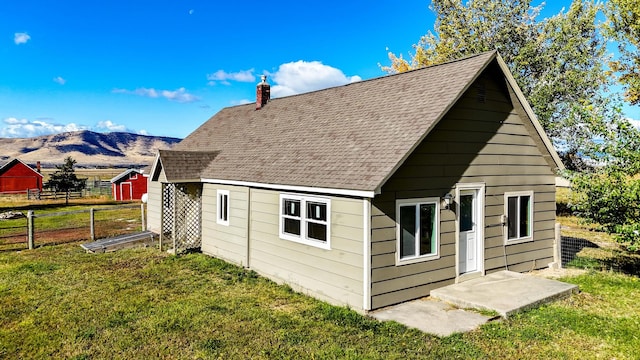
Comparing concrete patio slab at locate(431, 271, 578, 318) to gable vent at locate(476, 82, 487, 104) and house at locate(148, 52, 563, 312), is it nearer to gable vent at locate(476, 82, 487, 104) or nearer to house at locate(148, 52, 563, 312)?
house at locate(148, 52, 563, 312)

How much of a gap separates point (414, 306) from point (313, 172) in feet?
11.8

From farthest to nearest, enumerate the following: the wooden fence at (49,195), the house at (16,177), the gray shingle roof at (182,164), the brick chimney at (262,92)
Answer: the house at (16,177) < the wooden fence at (49,195) < the brick chimney at (262,92) < the gray shingle roof at (182,164)

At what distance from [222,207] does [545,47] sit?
66.3 feet

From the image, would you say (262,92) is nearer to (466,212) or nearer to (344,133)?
(344,133)

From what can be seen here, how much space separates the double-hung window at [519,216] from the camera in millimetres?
10777

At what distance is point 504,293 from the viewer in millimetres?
8617

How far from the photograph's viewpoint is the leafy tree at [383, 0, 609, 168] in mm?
21219

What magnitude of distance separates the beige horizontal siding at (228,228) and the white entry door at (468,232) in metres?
5.68

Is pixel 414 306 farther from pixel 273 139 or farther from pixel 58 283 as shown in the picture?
pixel 58 283

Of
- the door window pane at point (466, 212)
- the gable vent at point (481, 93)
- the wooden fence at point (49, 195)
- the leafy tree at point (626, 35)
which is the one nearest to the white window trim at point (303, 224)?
the door window pane at point (466, 212)

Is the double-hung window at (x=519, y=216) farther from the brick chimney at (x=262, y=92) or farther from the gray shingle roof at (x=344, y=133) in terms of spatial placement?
the brick chimney at (x=262, y=92)

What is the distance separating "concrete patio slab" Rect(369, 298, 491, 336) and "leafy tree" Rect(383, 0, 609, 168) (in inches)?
639

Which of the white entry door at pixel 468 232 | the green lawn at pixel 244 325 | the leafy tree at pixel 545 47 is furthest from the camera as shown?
the leafy tree at pixel 545 47

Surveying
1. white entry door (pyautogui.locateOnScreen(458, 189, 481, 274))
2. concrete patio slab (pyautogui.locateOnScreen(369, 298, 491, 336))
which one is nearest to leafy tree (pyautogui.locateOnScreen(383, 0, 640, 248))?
white entry door (pyautogui.locateOnScreen(458, 189, 481, 274))
